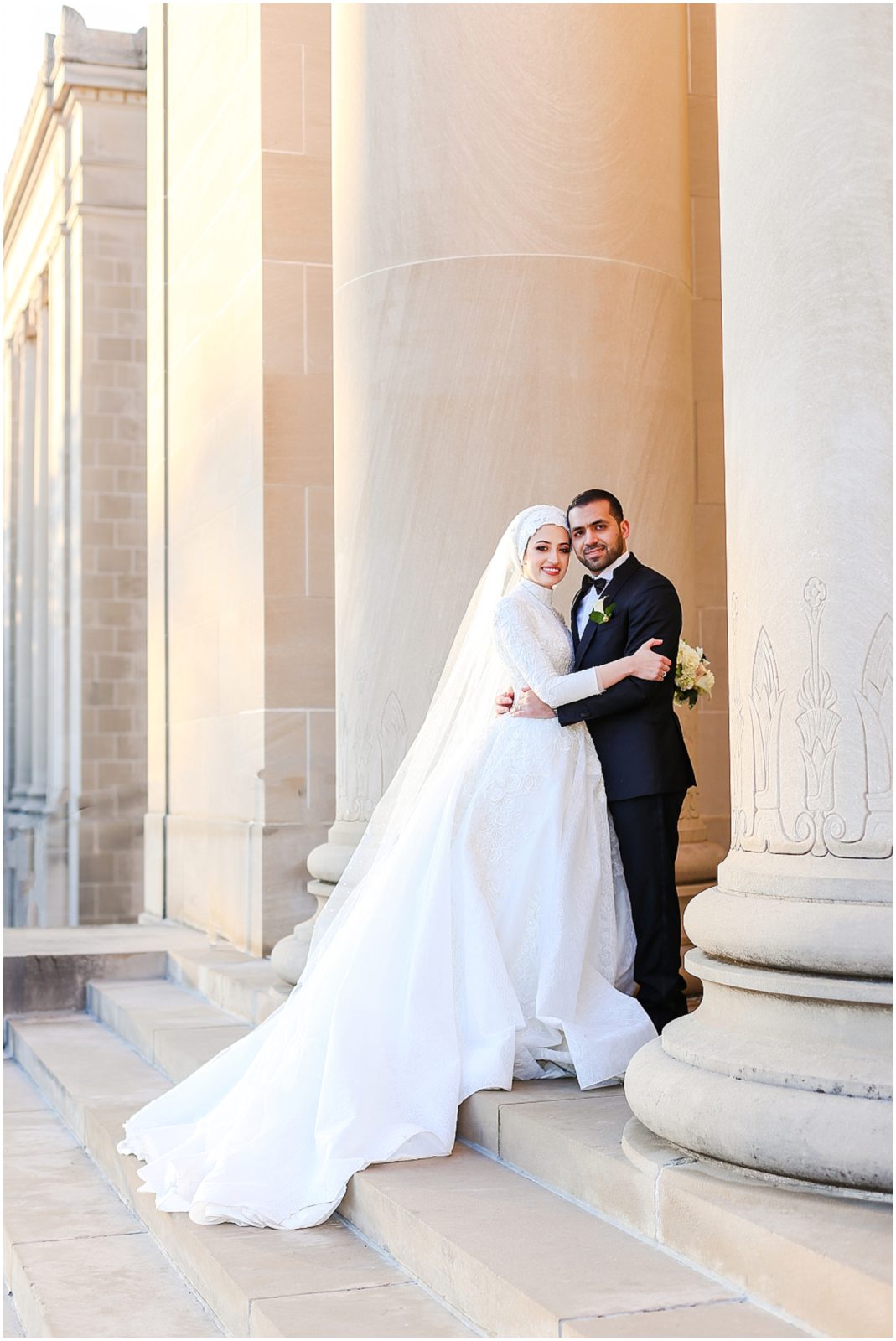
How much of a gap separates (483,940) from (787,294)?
99.6 inches

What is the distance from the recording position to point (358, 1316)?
4.02 meters

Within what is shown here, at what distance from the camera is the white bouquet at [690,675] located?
575 centimetres

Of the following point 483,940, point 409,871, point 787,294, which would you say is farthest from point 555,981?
point 787,294

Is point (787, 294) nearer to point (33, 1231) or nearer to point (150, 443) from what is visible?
point (33, 1231)

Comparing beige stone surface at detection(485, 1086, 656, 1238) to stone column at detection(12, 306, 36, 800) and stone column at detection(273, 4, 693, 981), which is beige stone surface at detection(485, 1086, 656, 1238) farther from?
stone column at detection(12, 306, 36, 800)

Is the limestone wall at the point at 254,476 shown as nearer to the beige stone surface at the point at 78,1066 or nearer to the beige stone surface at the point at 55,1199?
the beige stone surface at the point at 78,1066

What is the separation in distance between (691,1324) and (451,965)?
6.58 feet

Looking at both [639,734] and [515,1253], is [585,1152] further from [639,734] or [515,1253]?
[639,734]

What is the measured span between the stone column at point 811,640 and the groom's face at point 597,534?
1672mm

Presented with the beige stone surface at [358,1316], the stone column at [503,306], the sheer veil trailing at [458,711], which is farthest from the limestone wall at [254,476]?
the beige stone surface at [358,1316]

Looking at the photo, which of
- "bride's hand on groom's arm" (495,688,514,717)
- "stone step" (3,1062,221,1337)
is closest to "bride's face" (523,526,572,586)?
"bride's hand on groom's arm" (495,688,514,717)

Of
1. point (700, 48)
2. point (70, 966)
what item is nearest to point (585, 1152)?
point (70, 966)

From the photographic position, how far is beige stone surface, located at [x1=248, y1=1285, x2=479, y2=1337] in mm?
3900

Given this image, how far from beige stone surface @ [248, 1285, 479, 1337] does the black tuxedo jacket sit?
2108mm
